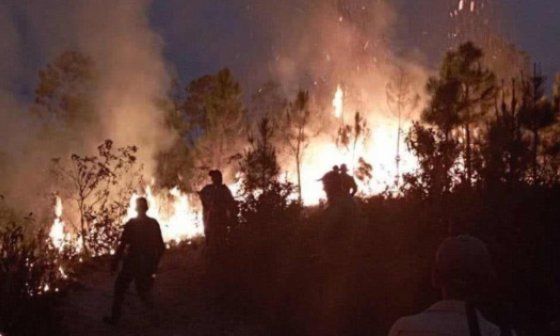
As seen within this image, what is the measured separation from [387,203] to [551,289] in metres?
4.19

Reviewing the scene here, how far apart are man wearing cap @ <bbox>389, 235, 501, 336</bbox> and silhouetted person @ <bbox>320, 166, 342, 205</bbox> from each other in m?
6.45

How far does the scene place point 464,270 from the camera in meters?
2.78

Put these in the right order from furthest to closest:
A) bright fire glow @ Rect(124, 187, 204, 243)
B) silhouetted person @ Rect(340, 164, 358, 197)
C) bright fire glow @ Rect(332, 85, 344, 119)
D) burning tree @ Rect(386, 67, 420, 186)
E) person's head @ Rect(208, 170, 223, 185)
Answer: bright fire glow @ Rect(332, 85, 344, 119) → burning tree @ Rect(386, 67, 420, 186) → bright fire glow @ Rect(124, 187, 204, 243) → person's head @ Rect(208, 170, 223, 185) → silhouetted person @ Rect(340, 164, 358, 197)

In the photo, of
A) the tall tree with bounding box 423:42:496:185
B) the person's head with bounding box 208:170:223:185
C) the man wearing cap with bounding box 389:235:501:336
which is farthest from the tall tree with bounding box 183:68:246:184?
the man wearing cap with bounding box 389:235:501:336

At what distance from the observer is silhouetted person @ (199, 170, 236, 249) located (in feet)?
38.1

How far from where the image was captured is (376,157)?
39.3 m

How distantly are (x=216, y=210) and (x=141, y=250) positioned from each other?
6.83 ft

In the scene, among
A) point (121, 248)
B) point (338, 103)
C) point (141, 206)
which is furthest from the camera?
point (338, 103)

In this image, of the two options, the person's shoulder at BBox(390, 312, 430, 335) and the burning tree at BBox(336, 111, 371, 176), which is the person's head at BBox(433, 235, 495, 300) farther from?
the burning tree at BBox(336, 111, 371, 176)

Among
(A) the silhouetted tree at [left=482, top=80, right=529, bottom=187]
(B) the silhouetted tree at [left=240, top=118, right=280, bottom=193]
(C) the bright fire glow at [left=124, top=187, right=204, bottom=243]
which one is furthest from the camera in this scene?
(C) the bright fire glow at [left=124, top=187, right=204, bottom=243]

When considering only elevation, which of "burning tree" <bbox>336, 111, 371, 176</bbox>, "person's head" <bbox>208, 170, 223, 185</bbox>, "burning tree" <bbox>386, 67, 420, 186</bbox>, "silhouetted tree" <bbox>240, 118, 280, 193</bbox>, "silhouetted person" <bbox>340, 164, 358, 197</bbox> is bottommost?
"silhouetted person" <bbox>340, 164, 358, 197</bbox>

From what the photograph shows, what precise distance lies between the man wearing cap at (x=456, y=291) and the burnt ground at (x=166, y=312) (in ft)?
21.4

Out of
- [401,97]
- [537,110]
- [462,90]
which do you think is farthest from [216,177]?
[401,97]

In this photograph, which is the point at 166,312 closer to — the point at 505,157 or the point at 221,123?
the point at 505,157
